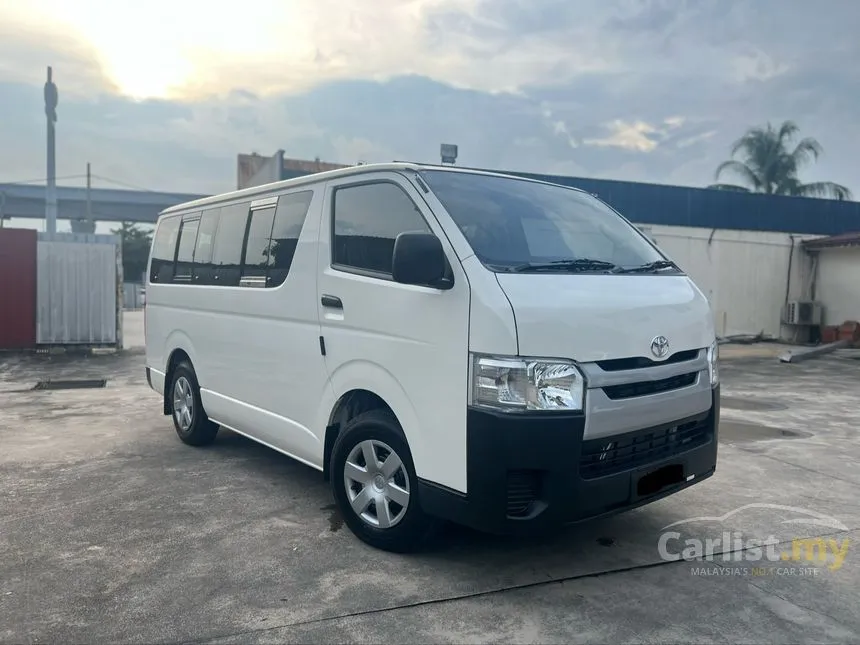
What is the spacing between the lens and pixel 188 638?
2.97 m

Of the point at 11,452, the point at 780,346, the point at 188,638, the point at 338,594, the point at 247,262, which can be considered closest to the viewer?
the point at 188,638

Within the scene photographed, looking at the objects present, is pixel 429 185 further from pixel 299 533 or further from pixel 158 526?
pixel 158 526

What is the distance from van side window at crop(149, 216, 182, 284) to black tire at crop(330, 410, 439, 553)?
134 inches

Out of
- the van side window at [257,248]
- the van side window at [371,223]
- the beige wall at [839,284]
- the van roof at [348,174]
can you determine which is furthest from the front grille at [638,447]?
the beige wall at [839,284]

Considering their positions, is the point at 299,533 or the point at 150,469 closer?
the point at 299,533

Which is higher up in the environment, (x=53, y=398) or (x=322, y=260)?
(x=322, y=260)

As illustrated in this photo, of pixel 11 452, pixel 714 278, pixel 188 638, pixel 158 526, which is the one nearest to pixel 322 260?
pixel 158 526

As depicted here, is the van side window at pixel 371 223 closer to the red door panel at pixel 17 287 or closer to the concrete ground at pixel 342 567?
the concrete ground at pixel 342 567

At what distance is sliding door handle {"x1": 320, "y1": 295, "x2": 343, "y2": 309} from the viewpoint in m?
4.11

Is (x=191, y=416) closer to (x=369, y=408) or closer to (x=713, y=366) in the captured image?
(x=369, y=408)

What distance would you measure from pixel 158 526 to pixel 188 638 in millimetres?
1452

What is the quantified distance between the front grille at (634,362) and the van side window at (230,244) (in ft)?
10.2

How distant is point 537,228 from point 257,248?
7.15 ft

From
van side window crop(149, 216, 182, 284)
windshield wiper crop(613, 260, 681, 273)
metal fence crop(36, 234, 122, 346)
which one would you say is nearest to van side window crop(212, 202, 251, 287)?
van side window crop(149, 216, 182, 284)
